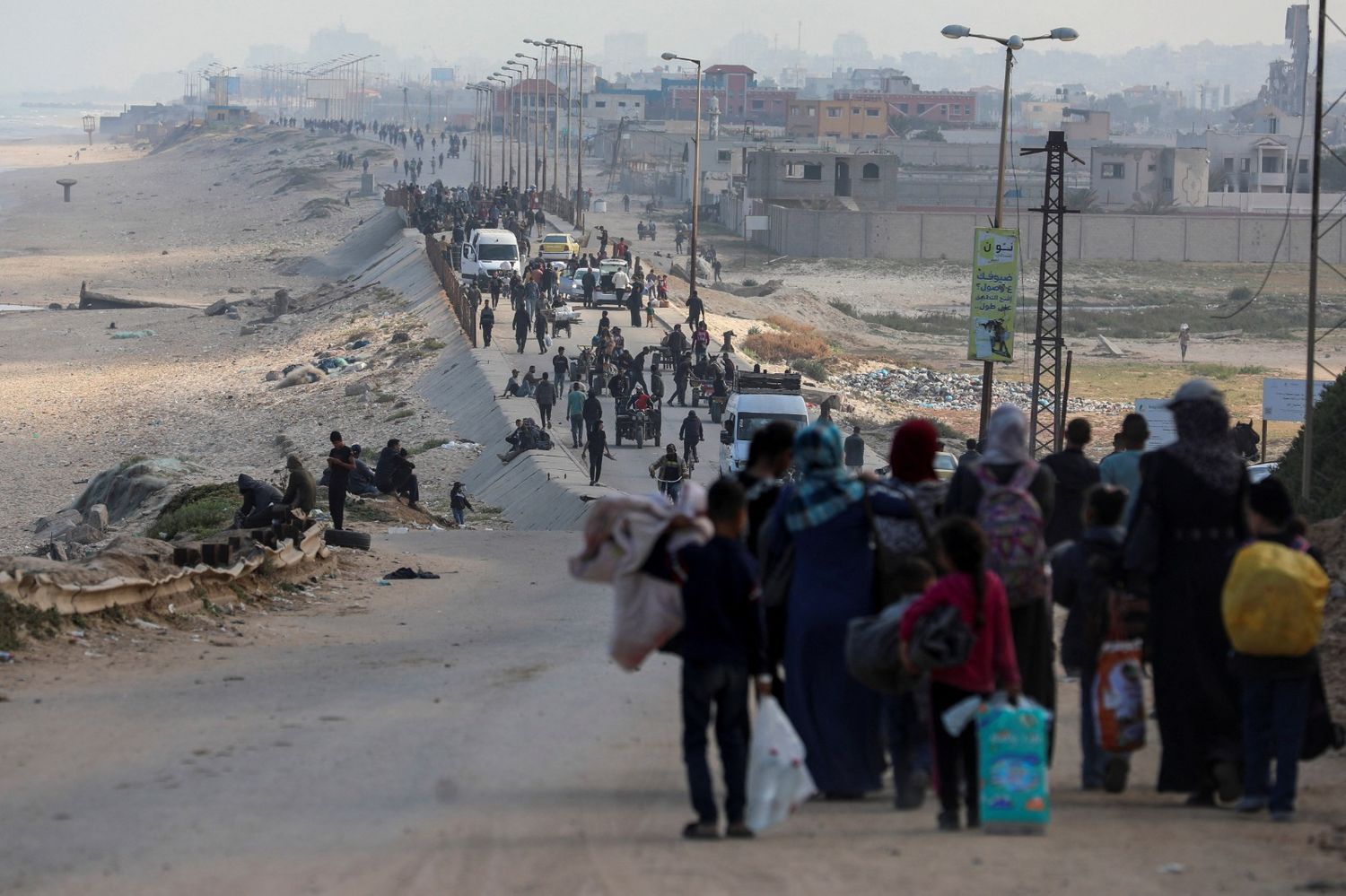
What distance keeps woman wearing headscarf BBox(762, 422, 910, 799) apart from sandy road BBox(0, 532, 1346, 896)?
427mm

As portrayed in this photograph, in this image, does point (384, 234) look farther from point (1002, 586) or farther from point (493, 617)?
point (1002, 586)

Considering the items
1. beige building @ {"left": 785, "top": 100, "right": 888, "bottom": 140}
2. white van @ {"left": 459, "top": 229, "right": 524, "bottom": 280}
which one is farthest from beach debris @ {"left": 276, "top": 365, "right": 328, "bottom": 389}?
beige building @ {"left": 785, "top": 100, "right": 888, "bottom": 140}

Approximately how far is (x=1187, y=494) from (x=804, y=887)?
89.4 inches

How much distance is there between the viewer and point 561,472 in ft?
88.7

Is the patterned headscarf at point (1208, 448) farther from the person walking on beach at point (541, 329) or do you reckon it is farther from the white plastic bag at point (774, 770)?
the person walking on beach at point (541, 329)

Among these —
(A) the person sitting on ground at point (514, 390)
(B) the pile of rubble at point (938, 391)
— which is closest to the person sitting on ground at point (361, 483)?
(A) the person sitting on ground at point (514, 390)

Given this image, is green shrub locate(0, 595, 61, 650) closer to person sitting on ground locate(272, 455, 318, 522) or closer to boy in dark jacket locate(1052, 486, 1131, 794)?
person sitting on ground locate(272, 455, 318, 522)

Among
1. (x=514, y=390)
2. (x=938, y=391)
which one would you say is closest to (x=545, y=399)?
(x=514, y=390)

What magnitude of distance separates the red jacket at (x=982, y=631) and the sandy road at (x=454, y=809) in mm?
589

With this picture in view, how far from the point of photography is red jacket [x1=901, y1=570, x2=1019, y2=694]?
6238 mm

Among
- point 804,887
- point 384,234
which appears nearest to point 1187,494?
point 804,887

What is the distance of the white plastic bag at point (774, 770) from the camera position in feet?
20.6

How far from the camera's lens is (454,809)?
23.2ft

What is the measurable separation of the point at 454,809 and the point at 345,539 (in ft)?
38.8
